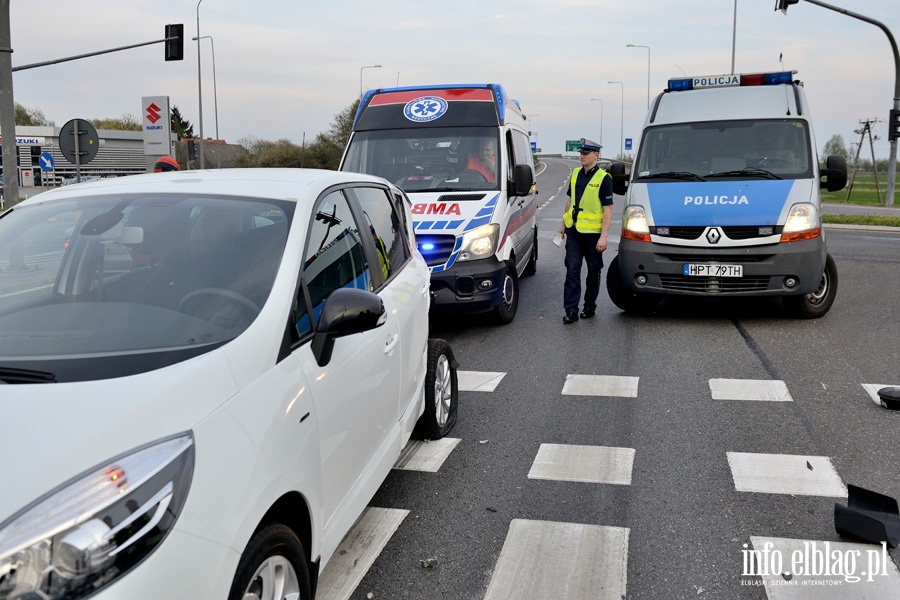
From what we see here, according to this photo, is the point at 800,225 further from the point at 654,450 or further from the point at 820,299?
the point at 654,450

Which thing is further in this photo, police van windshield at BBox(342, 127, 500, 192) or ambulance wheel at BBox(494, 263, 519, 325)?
police van windshield at BBox(342, 127, 500, 192)

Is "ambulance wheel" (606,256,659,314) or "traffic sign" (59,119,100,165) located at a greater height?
"traffic sign" (59,119,100,165)

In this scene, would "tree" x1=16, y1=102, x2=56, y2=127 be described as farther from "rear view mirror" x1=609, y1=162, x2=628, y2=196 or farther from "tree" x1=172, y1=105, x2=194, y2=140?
"rear view mirror" x1=609, y1=162, x2=628, y2=196

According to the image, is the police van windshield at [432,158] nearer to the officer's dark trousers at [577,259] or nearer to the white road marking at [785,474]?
the officer's dark trousers at [577,259]

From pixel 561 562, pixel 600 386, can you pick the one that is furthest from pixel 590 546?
Answer: pixel 600 386

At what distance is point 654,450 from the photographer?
4.96 metres

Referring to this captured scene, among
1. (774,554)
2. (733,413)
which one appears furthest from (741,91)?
(774,554)

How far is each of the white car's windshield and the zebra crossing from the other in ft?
4.29

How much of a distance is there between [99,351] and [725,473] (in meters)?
3.42

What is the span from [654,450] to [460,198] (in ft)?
13.9

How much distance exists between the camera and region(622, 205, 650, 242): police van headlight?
8492mm

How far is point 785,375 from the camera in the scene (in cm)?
664

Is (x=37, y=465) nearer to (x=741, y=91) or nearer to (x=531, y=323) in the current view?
(x=531, y=323)

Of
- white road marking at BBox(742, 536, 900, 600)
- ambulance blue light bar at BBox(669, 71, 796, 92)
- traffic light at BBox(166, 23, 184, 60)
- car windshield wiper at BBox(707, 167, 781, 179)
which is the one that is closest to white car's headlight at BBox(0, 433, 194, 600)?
white road marking at BBox(742, 536, 900, 600)
